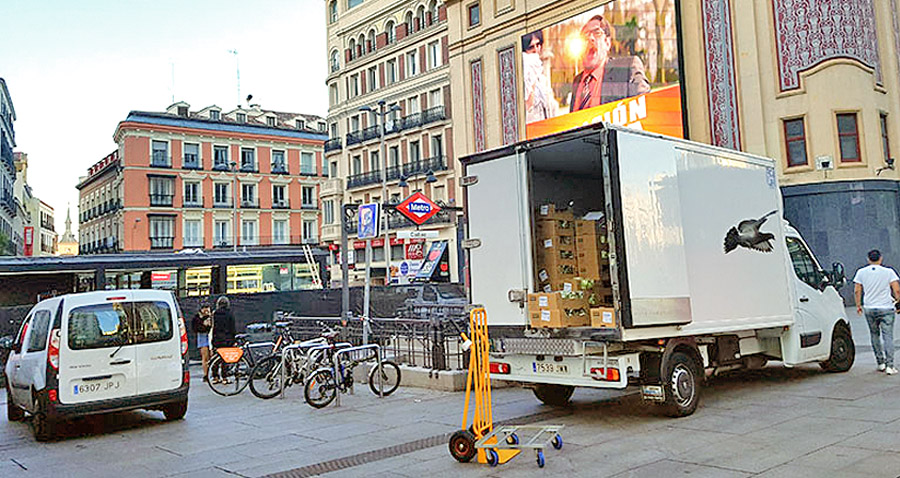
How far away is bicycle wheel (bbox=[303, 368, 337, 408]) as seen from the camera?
34.8 feet

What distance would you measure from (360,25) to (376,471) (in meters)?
52.2

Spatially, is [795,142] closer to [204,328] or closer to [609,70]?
[609,70]

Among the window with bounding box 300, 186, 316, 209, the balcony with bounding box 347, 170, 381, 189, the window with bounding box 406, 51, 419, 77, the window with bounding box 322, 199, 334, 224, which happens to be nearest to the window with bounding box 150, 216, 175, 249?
the window with bounding box 300, 186, 316, 209

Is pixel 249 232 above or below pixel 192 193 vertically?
below

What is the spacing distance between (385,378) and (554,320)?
429 cm

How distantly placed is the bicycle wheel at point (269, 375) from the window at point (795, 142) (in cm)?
1846

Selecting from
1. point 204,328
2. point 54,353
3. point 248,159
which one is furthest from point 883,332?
point 248,159

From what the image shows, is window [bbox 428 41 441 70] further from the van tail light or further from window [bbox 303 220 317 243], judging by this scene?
the van tail light

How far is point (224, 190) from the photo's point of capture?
64.6 metres

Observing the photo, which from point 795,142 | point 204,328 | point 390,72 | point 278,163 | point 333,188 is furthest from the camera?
point 278,163

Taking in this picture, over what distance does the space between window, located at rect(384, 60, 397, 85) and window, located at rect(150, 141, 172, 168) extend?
69.2 ft

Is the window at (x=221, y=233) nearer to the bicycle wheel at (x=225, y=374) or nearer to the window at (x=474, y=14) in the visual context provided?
the window at (x=474, y=14)

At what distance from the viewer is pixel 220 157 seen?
63.8 m

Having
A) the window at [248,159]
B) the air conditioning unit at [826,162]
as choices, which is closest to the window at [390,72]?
the window at [248,159]
